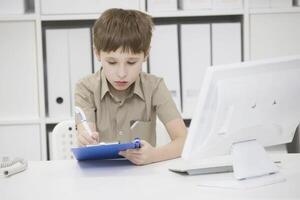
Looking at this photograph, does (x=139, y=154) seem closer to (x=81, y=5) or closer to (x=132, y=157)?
(x=132, y=157)

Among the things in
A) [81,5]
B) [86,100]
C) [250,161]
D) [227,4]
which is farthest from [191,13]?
[250,161]

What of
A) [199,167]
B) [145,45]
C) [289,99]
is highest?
[145,45]

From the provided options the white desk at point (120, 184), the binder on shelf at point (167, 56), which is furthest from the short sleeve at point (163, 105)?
the binder on shelf at point (167, 56)

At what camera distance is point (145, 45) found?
1561 millimetres

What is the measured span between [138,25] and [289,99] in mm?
610

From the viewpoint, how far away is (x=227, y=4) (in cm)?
212

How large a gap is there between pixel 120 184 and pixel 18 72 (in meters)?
1.13

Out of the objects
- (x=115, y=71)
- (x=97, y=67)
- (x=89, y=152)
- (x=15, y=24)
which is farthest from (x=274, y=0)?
(x=89, y=152)

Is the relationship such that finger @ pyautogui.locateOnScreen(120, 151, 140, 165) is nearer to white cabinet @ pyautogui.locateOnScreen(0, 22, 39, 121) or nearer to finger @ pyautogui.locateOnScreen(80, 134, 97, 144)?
finger @ pyautogui.locateOnScreen(80, 134, 97, 144)

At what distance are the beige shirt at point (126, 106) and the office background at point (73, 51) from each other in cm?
43

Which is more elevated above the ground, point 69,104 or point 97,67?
point 97,67

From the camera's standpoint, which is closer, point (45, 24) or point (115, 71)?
point (115, 71)

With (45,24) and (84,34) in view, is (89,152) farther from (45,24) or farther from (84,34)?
(45,24)

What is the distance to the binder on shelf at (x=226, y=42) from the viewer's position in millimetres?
2119
